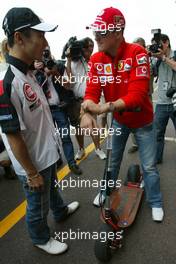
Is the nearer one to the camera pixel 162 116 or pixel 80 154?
pixel 162 116

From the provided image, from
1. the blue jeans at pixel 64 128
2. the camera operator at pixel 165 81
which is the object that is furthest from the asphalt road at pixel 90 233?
the camera operator at pixel 165 81

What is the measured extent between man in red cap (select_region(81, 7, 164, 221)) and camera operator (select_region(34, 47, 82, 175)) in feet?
3.38

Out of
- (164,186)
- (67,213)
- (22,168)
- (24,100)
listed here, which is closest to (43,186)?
(22,168)

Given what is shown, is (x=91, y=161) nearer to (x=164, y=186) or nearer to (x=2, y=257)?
(x=164, y=186)

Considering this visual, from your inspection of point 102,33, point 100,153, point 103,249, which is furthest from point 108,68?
point 100,153

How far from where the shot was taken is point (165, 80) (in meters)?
3.49

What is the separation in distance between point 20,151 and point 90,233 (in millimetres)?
1335

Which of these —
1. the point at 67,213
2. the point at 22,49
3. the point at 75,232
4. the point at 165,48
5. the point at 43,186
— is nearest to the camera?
the point at 22,49

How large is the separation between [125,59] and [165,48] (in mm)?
1415

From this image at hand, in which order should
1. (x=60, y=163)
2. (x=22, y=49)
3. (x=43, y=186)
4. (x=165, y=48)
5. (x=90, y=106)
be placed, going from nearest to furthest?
(x=22, y=49), (x=90, y=106), (x=43, y=186), (x=165, y=48), (x=60, y=163)

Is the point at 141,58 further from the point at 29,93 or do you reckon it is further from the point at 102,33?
the point at 29,93

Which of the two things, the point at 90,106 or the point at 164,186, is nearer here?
the point at 90,106

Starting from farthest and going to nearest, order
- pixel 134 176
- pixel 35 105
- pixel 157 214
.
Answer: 1. pixel 134 176
2. pixel 157 214
3. pixel 35 105

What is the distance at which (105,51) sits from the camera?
224 centimetres
